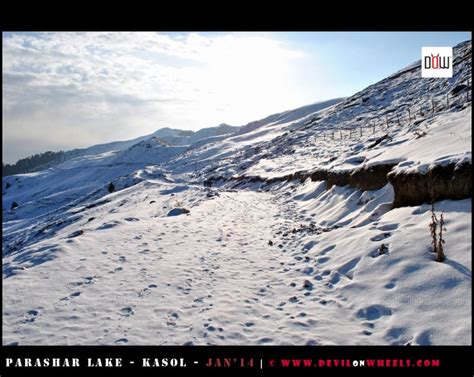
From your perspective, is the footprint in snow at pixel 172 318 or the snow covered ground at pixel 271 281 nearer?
the snow covered ground at pixel 271 281

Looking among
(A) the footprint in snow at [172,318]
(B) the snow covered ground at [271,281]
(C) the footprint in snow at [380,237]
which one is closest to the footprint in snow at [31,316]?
(B) the snow covered ground at [271,281]

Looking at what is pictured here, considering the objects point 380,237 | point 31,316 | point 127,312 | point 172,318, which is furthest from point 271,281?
point 31,316

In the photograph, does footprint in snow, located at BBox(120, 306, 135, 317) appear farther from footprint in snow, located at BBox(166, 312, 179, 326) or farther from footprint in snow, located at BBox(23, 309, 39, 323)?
footprint in snow, located at BBox(23, 309, 39, 323)

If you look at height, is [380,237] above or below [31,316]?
above

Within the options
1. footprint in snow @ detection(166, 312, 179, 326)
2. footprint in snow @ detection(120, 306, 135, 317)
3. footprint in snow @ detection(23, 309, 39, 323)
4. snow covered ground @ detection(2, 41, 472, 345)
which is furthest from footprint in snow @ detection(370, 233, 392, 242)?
footprint in snow @ detection(23, 309, 39, 323)

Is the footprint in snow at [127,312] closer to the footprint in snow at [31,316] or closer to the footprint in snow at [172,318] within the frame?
the footprint in snow at [172,318]

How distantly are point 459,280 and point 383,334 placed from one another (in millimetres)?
1838

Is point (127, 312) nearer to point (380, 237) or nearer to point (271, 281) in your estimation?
point (271, 281)
